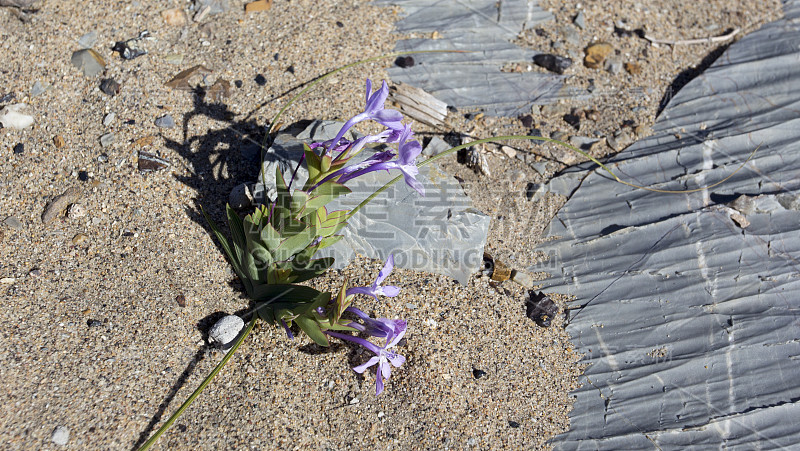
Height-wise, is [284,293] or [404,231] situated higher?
[404,231]

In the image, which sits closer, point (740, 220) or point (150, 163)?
point (150, 163)

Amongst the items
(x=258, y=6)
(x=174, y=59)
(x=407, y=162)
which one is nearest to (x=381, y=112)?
(x=407, y=162)

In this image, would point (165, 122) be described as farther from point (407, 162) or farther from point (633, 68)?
point (633, 68)

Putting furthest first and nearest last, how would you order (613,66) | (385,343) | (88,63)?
(613,66), (88,63), (385,343)

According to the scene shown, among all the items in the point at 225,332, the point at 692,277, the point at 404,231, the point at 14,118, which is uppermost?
the point at 692,277

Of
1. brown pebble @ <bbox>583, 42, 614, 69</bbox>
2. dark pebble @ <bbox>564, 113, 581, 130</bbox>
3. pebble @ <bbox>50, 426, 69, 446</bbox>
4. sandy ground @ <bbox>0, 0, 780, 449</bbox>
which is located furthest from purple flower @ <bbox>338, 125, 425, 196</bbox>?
brown pebble @ <bbox>583, 42, 614, 69</bbox>

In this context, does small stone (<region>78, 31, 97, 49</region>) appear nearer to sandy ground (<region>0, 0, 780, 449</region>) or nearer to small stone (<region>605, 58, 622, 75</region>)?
sandy ground (<region>0, 0, 780, 449</region>)

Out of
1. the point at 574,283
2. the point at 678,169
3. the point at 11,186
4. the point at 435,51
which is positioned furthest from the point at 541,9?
the point at 11,186
